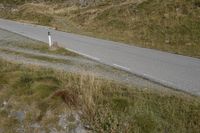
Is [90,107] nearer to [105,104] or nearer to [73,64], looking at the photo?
[105,104]

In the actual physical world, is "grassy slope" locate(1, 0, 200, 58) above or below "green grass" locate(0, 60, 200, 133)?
above

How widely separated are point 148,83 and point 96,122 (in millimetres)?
4482

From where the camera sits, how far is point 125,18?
32.4 meters

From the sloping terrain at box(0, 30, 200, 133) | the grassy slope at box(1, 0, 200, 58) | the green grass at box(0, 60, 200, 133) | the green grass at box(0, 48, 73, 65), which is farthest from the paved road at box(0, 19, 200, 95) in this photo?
the grassy slope at box(1, 0, 200, 58)

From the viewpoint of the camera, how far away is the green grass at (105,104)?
292 inches

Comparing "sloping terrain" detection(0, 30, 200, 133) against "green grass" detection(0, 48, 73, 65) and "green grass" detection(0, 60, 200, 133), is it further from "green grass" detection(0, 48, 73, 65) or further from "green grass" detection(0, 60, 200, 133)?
"green grass" detection(0, 48, 73, 65)

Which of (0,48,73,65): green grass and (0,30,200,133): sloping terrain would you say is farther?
(0,48,73,65): green grass

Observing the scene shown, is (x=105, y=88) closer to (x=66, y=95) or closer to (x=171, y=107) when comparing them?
(x=66, y=95)

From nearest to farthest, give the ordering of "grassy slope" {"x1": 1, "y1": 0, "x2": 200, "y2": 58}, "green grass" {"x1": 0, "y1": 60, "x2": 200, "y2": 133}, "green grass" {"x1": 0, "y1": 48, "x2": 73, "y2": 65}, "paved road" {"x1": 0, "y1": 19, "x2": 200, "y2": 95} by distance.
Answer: "green grass" {"x1": 0, "y1": 60, "x2": 200, "y2": 133} < "paved road" {"x1": 0, "y1": 19, "x2": 200, "y2": 95} < "green grass" {"x1": 0, "y1": 48, "x2": 73, "y2": 65} < "grassy slope" {"x1": 1, "y1": 0, "x2": 200, "y2": 58}

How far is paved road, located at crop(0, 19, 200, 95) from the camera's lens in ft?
38.7

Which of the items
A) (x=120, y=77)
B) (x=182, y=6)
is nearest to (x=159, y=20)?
(x=182, y=6)

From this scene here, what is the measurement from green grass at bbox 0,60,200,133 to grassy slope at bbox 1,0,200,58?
8.91 m

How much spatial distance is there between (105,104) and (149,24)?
2081 cm

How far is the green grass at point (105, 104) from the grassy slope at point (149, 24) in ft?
29.2
